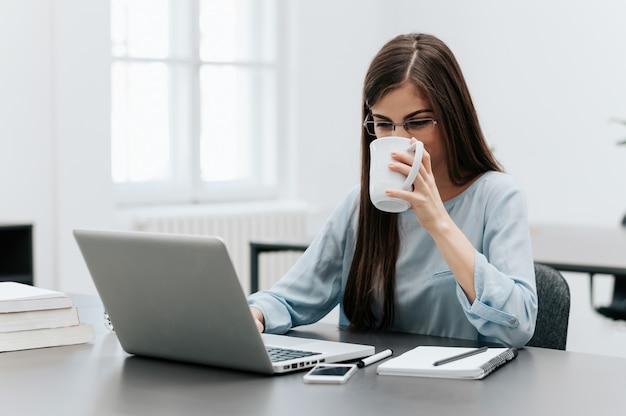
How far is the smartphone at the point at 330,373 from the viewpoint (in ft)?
4.10

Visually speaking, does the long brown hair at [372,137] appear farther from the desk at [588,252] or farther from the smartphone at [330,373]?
the desk at [588,252]

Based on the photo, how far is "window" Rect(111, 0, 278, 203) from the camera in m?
4.82

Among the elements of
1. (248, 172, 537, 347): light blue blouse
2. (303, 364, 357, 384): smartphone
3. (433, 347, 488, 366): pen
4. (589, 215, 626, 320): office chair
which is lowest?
(589, 215, 626, 320): office chair

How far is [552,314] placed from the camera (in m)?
1.73

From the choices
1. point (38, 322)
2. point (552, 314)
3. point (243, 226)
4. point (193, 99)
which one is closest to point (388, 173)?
point (552, 314)

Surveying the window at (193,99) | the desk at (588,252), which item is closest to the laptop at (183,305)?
the desk at (588,252)

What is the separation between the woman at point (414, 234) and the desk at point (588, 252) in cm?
102

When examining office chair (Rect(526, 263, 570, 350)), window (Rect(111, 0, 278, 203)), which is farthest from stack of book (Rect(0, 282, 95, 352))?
window (Rect(111, 0, 278, 203))

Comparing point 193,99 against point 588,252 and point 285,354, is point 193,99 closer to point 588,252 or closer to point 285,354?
point 588,252

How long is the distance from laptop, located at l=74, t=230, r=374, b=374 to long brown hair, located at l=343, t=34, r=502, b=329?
0.99 feet

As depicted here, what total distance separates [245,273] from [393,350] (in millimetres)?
3725

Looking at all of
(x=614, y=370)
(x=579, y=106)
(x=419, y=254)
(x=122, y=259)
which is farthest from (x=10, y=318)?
(x=579, y=106)

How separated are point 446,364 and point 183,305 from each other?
1.24ft

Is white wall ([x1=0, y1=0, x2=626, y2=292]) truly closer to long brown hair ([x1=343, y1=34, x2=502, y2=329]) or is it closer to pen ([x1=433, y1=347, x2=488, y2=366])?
long brown hair ([x1=343, y1=34, x2=502, y2=329])
